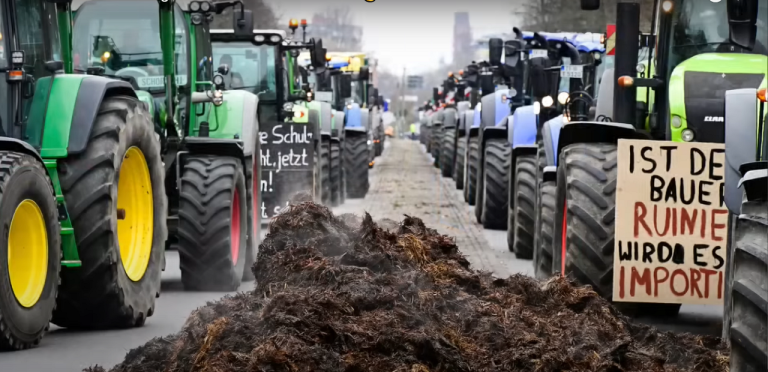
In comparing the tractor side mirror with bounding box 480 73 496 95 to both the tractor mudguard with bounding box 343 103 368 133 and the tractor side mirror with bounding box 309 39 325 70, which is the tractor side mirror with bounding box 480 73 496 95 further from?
the tractor side mirror with bounding box 309 39 325 70

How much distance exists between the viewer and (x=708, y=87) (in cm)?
969

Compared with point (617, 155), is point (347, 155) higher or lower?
lower

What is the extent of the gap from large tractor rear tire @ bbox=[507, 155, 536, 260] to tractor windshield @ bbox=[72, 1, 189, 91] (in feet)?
14.8

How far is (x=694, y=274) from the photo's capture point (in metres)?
8.87

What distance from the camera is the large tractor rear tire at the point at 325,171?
21359 mm

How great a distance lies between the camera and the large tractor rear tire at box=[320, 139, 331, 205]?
21.4 meters

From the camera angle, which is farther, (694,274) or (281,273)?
(694,274)

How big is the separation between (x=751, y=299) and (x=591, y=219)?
490cm

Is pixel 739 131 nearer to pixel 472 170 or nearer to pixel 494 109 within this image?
pixel 494 109

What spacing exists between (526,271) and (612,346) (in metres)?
7.13

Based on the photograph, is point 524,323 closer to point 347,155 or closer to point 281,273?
point 281,273

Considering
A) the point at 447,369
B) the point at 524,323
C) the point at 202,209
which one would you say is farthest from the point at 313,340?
the point at 202,209

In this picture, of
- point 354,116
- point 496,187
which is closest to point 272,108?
point 496,187

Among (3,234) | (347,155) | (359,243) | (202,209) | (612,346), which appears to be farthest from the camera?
(347,155)
